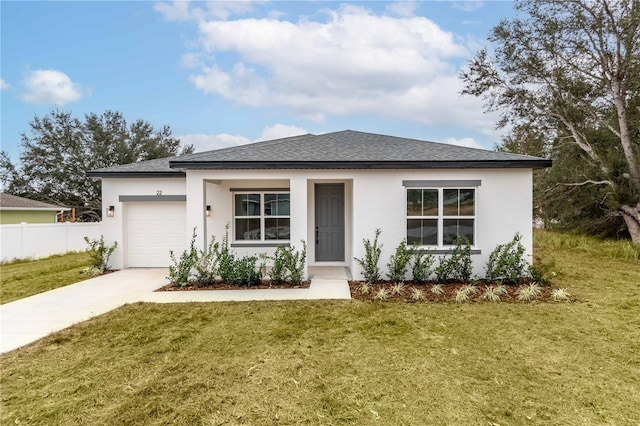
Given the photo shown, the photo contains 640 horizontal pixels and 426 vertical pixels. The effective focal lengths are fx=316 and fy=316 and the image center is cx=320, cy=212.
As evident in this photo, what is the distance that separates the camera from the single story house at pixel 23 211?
18089 mm

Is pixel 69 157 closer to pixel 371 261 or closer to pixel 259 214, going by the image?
pixel 259 214

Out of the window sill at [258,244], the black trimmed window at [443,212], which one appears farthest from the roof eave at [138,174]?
the black trimmed window at [443,212]

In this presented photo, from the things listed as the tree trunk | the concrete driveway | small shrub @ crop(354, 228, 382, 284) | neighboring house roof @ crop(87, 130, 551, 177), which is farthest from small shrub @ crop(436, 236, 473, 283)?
the tree trunk

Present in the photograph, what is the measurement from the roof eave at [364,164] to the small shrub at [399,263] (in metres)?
1.96

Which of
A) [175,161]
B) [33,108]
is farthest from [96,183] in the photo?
[175,161]

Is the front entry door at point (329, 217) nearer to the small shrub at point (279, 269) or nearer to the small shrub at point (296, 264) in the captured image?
the small shrub at point (296, 264)

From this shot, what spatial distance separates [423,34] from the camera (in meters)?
12.9

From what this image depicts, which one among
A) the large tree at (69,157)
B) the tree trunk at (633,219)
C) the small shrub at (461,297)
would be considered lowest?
the small shrub at (461,297)

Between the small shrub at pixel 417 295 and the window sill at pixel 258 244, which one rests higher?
the window sill at pixel 258 244

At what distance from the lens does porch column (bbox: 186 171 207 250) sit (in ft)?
26.6

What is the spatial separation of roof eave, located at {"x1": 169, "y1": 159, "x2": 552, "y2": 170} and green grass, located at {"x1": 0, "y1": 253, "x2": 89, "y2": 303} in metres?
4.60

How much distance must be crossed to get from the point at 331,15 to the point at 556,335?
1267 cm

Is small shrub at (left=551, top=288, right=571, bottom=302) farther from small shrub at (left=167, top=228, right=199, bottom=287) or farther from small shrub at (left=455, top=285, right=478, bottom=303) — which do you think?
small shrub at (left=167, top=228, right=199, bottom=287)

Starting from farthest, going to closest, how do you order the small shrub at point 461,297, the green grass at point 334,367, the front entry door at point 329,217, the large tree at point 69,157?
1. the large tree at point 69,157
2. the front entry door at point 329,217
3. the small shrub at point 461,297
4. the green grass at point 334,367
